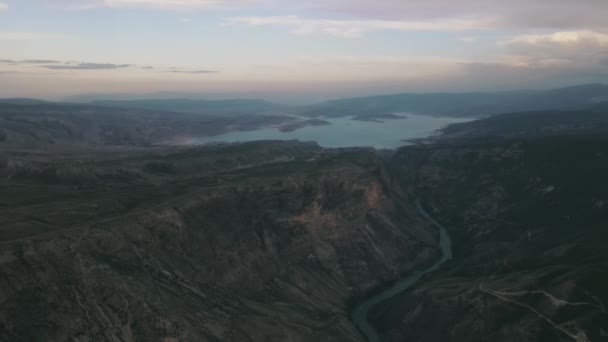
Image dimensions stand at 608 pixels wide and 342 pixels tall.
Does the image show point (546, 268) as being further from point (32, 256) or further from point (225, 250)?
point (32, 256)

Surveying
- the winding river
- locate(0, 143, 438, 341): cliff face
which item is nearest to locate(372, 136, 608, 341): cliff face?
the winding river

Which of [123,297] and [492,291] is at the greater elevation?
[123,297]

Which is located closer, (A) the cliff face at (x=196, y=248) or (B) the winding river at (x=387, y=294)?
(A) the cliff face at (x=196, y=248)

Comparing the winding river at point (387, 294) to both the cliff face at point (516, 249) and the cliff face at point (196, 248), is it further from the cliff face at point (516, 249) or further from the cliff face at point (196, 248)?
the cliff face at point (196, 248)

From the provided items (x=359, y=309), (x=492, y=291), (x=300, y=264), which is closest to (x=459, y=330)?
(x=492, y=291)

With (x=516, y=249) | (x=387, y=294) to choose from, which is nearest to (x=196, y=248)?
(x=387, y=294)

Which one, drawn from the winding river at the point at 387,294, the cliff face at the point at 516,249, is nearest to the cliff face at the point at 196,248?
the winding river at the point at 387,294

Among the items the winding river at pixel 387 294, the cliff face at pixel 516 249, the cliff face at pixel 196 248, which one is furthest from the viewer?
the winding river at pixel 387 294

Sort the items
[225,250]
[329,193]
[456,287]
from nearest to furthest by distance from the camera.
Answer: [456,287]
[225,250]
[329,193]
